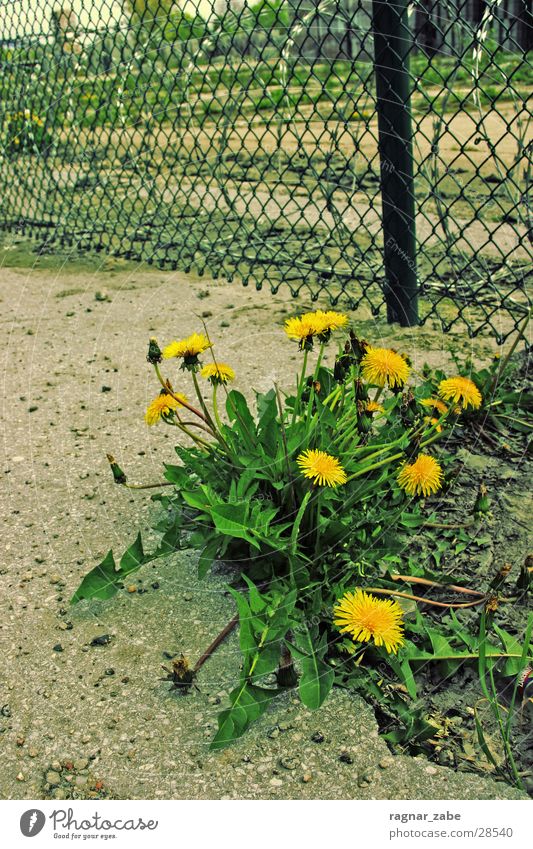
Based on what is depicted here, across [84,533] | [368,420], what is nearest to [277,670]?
[368,420]

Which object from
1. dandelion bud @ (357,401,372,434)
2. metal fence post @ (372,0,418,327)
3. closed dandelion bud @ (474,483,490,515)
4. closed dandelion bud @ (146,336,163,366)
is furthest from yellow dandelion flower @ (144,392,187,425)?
metal fence post @ (372,0,418,327)

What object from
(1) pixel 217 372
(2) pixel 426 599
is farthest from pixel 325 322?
(2) pixel 426 599

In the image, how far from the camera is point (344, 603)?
1.64 meters

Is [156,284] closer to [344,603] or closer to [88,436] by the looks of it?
[88,436]

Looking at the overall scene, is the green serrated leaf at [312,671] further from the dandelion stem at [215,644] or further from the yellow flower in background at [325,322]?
the yellow flower in background at [325,322]

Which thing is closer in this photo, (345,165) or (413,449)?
(413,449)

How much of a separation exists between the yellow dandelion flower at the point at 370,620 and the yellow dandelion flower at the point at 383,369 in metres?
0.50

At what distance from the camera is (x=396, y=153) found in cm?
313

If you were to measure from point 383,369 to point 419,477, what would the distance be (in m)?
0.26

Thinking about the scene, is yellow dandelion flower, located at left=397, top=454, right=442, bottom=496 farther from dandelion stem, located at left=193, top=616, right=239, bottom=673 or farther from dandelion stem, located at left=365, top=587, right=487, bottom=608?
dandelion stem, located at left=193, top=616, right=239, bottom=673

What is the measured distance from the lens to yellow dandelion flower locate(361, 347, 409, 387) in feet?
6.29

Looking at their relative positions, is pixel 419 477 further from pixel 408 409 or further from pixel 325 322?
pixel 325 322

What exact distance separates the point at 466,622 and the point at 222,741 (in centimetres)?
61

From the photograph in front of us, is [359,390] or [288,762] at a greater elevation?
[359,390]
